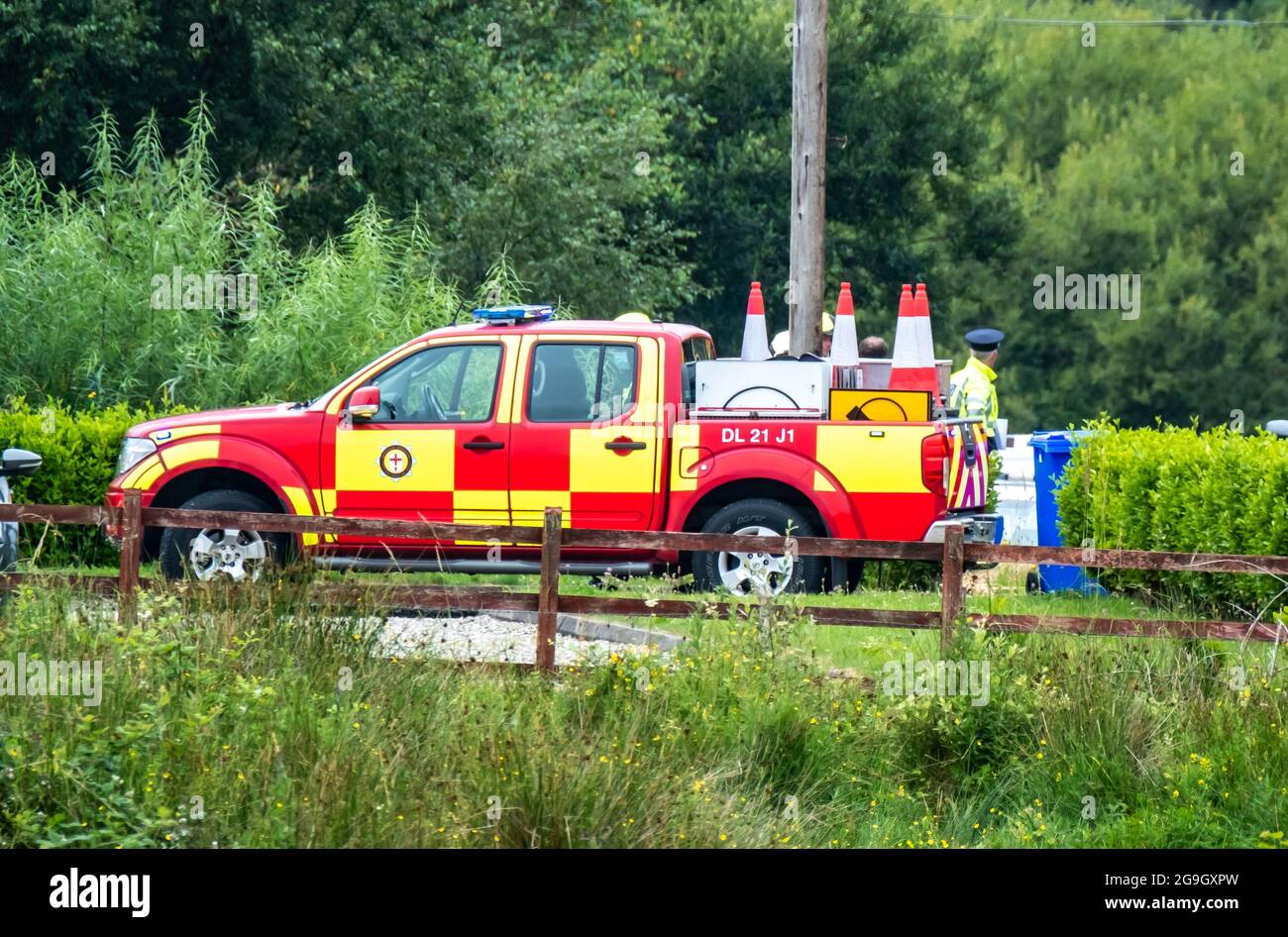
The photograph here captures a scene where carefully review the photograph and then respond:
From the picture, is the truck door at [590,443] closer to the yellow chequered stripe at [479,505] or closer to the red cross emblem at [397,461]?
the yellow chequered stripe at [479,505]

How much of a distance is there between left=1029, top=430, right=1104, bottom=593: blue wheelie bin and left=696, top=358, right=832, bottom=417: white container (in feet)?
7.80

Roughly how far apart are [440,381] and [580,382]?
96 centimetres

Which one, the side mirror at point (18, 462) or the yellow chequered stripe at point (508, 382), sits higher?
the yellow chequered stripe at point (508, 382)

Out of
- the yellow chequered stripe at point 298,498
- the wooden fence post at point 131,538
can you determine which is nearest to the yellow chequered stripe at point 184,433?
the yellow chequered stripe at point 298,498

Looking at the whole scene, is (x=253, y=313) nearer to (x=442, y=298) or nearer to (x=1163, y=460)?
(x=442, y=298)

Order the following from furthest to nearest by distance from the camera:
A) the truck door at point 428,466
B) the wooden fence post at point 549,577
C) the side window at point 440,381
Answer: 1. the side window at point 440,381
2. the truck door at point 428,466
3. the wooden fence post at point 549,577

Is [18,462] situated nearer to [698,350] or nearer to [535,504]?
[535,504]

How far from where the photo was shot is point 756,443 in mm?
11789

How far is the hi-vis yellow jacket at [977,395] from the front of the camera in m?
12.9

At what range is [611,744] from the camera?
291 inches

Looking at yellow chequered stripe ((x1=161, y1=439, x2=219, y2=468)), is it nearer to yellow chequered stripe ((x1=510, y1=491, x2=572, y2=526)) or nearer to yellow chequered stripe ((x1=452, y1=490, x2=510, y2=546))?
yellow chequered stripe ((x1=452, y1=490, x2=510, y2=546))

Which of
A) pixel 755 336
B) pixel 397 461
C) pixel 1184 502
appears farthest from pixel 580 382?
pixel 1184 502

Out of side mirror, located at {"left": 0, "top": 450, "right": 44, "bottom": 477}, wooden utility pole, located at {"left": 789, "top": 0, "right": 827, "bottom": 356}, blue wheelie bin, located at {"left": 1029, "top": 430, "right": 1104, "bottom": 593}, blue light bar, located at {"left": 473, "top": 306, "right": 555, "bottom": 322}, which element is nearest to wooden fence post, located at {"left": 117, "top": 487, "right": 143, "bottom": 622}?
side mirror, located at {"left": 0, "top": 450, "right": 44, "bottom": 477}

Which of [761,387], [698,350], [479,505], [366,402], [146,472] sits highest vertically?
[698,350]
